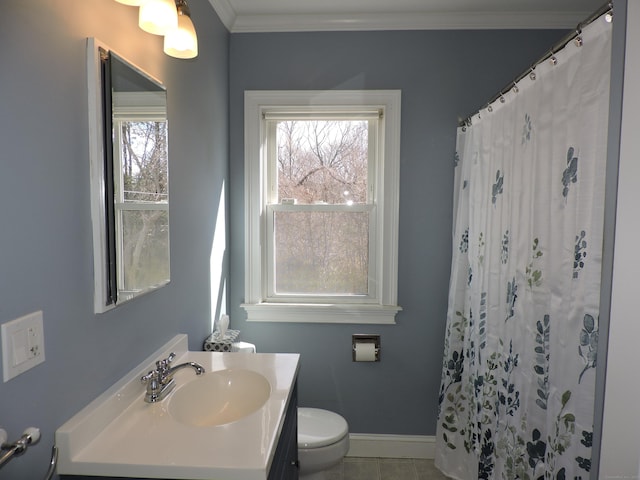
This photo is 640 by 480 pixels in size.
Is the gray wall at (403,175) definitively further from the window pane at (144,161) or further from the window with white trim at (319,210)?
the window pane at (144,161)

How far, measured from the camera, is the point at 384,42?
7.54 ft

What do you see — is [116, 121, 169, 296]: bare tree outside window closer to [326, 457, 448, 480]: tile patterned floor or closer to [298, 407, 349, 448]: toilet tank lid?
[298, 407, 349, 448]: toilet tank lid

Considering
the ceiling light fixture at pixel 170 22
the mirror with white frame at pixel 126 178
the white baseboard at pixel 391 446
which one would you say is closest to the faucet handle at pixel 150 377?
the mirror with white frame at pixel 126 178

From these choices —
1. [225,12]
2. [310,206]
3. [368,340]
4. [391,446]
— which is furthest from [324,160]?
[391,446]

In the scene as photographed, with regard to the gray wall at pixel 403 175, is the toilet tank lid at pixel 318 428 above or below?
Answer: below

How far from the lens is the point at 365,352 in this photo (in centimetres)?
236

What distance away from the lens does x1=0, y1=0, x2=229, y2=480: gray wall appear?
83cm

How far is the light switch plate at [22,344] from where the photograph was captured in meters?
0.81

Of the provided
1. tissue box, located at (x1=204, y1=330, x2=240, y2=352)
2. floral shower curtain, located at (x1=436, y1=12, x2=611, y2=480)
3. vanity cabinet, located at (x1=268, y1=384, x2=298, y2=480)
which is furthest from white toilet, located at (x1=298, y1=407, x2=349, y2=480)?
floral shower curtain, located at (x1=436, y1=12, x2=611, y2=480)

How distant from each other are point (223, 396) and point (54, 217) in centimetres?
85

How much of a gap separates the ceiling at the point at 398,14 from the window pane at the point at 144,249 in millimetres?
1306

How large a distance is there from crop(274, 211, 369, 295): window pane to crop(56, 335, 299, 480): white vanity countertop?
118cm

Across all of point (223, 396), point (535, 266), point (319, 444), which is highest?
point (535, 266)

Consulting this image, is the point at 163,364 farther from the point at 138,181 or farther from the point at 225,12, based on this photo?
the point at 225,12
